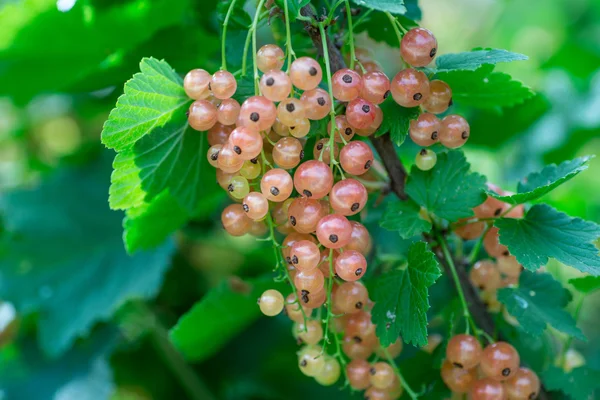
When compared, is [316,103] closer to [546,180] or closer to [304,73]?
[304,73]

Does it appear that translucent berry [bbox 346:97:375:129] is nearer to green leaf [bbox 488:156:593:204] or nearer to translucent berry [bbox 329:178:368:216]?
translucent berry [bbox 329:178:368:216]

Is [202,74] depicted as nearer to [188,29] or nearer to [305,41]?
[305,41]

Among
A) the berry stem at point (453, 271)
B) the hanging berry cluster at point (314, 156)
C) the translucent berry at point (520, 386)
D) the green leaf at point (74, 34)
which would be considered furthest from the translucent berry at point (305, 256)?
the green leaf at point (74, 34)

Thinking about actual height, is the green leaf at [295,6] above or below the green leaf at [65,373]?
above

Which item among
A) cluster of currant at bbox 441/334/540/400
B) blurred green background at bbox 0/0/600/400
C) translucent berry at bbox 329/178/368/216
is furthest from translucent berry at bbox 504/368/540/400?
blurred green background at bbox 0/0/600/400

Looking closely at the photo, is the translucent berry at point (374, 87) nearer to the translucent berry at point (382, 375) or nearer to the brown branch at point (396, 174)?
the brown branch at point (396, 174)

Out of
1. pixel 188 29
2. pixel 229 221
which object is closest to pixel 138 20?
pixel 188 29
